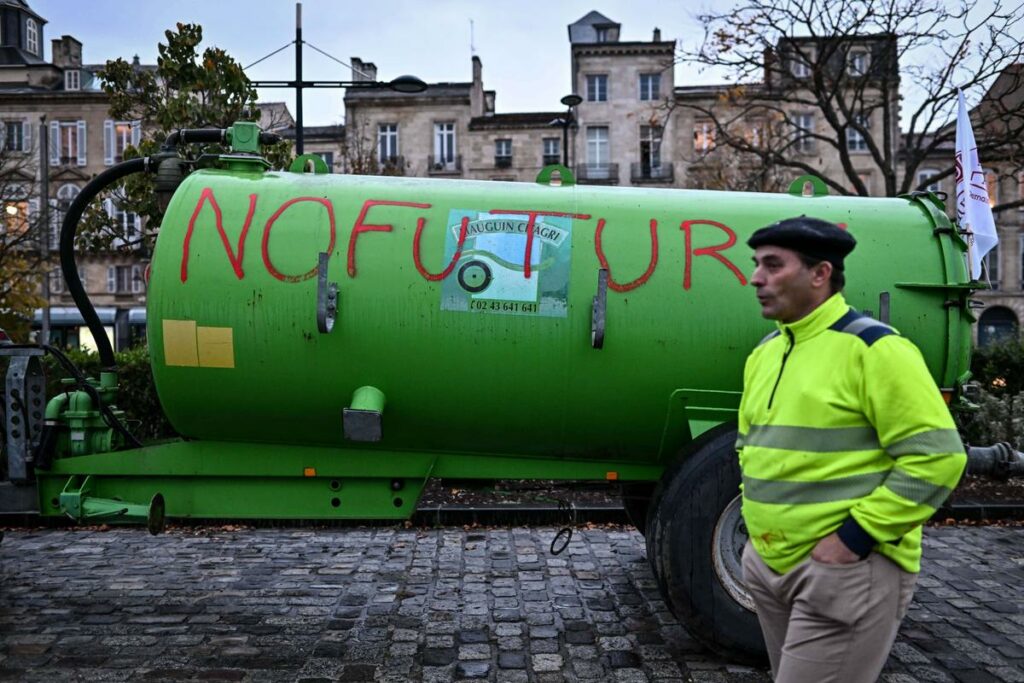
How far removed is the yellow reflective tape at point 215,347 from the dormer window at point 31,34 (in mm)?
14729

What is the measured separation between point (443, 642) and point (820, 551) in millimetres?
2997

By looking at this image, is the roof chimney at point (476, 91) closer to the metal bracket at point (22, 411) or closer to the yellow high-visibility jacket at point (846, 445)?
the metal bracket at point (22, 411)

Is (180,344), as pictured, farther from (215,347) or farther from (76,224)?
(76,224)

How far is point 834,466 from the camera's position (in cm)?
253

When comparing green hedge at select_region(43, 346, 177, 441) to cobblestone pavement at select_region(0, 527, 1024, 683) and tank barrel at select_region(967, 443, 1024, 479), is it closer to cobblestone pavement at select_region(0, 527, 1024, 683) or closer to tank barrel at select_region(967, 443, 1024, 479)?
cobblestone pavement at select_region(0, 527, 1024, 683)

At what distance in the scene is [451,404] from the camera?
15.4 feet

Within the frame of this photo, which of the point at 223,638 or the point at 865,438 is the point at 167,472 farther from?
the point at 865,438

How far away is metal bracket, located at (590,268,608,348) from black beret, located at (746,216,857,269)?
1928 millimetres

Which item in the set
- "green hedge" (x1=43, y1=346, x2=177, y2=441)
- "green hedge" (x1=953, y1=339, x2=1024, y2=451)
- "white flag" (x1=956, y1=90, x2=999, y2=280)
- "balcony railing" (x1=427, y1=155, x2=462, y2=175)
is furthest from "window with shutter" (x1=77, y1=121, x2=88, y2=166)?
"white flag" (x1=956, y1=90, x2=999, y2=280)

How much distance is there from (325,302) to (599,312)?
144 centimetres

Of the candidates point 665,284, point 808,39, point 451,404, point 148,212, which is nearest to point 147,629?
point 451,404

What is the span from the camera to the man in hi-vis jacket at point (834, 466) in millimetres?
2408

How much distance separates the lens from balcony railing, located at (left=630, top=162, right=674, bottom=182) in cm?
4197

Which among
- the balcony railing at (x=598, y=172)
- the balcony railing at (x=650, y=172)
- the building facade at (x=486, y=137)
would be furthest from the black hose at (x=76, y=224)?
the balcony railing at (x=650, y=172)
